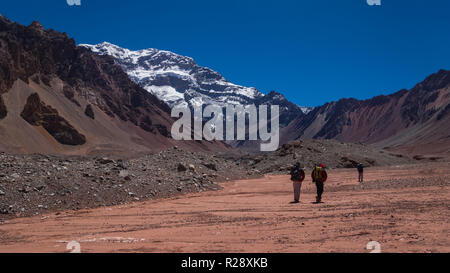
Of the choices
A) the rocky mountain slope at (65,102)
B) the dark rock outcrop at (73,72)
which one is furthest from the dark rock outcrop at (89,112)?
the dark rock outcrop at (73,72)

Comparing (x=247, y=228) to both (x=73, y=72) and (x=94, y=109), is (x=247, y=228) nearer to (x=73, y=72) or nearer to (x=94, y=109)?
(x=94, y=109)

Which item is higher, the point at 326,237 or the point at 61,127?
the point at 61,127

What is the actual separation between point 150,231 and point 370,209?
6396mm

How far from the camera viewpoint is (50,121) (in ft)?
270

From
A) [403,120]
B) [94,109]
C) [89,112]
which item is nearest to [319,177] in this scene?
[89,112]

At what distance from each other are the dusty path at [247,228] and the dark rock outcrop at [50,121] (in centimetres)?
7255

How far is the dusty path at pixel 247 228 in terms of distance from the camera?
7.33 metres

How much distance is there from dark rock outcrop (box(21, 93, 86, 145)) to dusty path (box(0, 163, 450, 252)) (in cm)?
7255

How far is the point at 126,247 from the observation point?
24.9 feet

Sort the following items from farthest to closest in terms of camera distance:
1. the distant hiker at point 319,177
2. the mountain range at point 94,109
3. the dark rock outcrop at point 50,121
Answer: the mountain range at point 94,109 → the dark rock outcrop at point 50,121 → the distant hiker at point 319,177

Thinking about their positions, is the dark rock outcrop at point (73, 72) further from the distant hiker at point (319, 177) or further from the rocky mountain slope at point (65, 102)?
the distant hiker at point (319, 177)

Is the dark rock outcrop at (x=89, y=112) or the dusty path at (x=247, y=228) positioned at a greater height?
the dark rock outcrop at (x=89, y=112)
